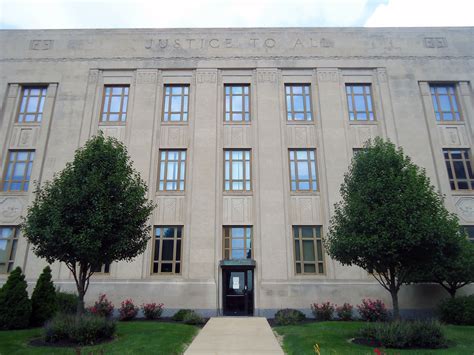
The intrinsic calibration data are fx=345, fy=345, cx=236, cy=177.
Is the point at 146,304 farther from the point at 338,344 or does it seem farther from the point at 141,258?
the point at 338,344

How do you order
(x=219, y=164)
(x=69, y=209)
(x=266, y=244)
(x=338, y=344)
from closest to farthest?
(x=338, y=344) → (x=69, y=209) → (x=266, y=244) → (x=219, y=164)

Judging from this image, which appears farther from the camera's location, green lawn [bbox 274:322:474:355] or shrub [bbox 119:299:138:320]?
shrub [bbox 119:299:138:320]

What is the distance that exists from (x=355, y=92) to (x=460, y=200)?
8780 mm

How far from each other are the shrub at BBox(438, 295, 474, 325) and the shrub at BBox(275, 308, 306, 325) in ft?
20.6

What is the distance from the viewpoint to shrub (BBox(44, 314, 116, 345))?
10.5 m

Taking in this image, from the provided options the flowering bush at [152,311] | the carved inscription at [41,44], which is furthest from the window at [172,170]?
the carved inscription at [41,44]

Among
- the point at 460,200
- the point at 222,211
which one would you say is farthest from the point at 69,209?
the point at 460,200

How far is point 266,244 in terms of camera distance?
18500 millimetres

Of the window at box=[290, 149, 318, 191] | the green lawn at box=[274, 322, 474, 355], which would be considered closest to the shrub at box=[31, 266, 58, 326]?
the green lawn at box=[274, 322, 474, 355]

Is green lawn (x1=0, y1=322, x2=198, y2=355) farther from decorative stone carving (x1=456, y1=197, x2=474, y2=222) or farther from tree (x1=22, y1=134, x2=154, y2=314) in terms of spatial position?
decorative stone carving (x1=456, y1=197, x2=474, y2=222)

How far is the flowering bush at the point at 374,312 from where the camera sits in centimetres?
1612

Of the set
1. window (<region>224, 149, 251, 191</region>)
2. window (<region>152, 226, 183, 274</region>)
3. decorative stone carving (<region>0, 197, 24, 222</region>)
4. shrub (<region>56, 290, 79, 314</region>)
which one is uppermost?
window (<region>224, 149, 251, 191</region>)

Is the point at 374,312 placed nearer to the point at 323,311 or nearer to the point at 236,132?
the point at 323,311

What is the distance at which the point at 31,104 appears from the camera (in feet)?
71.2
